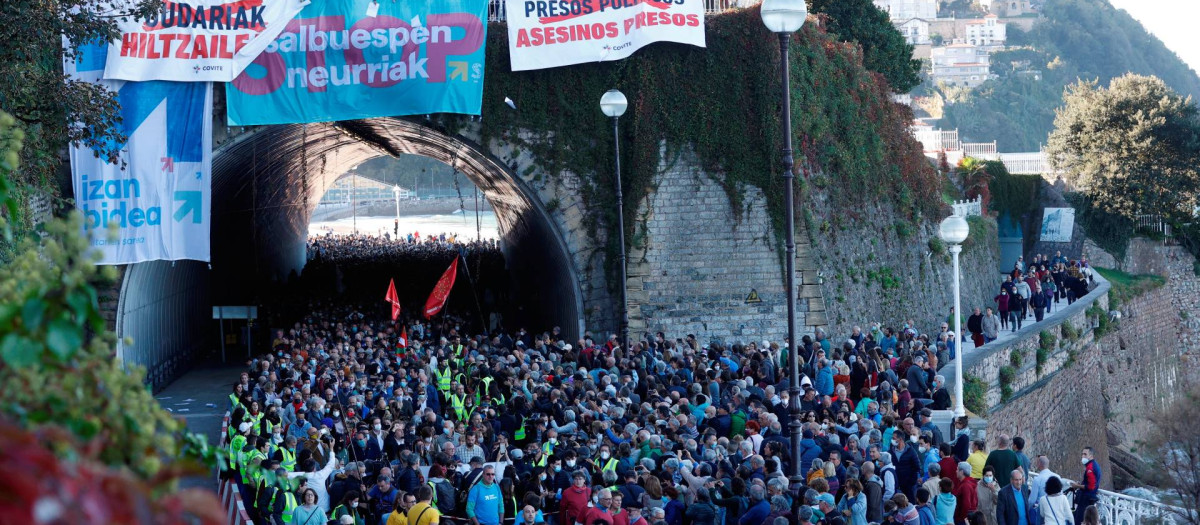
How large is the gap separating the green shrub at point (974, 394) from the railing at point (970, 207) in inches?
466

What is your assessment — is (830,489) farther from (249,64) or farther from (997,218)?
(997,218)

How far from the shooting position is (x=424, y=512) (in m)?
9.11

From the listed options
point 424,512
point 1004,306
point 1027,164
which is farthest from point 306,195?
point 424,512

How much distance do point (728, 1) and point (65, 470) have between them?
70.1 ft

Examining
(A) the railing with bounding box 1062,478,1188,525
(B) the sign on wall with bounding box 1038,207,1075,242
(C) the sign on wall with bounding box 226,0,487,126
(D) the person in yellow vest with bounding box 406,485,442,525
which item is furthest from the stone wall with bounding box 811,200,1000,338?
(D) the person in yellow vest with bounding box 406,485,442,525

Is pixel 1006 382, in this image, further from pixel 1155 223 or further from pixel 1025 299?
pixel 1155 223

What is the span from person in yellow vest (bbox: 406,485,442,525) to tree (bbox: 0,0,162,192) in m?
8.48

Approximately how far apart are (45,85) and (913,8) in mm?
133162

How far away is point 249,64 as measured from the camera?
19.6m

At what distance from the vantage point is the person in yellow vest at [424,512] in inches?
358

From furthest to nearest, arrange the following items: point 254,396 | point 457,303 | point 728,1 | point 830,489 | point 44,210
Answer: point 457,303, point 728,1, point 44,210, point 254,396, point 830,489

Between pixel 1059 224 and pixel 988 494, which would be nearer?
pixel 988 494

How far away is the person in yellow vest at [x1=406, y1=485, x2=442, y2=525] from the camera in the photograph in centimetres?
909

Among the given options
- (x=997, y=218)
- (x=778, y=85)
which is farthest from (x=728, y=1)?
(x=997, y=218)
